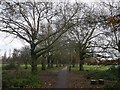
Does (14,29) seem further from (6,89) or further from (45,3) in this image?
(6,89)

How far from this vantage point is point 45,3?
90.6ft

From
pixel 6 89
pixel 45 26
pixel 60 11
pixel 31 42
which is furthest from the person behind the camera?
pixel 45 26

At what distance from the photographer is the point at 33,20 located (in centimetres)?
2984

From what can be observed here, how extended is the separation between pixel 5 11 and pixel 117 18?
1856 cm

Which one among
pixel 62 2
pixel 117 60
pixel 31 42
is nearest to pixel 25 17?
pixel 31 42

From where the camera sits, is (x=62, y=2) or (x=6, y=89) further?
(x=62, y=2)

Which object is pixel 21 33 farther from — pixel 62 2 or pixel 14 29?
pixel 62 2

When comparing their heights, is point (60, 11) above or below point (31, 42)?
above

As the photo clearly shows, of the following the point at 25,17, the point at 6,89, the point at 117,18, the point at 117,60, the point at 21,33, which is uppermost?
the point at 25,17

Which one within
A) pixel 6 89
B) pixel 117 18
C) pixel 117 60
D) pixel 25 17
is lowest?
pixel 6 89

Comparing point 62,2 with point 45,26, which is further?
point 45,26

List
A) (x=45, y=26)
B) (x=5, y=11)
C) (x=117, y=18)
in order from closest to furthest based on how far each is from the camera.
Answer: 1. (x=117, y=18)
2. (x=5, y=11)
3. (x=45, y=26)

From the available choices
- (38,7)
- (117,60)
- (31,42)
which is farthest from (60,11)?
(117,60)

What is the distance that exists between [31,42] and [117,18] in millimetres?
21254
